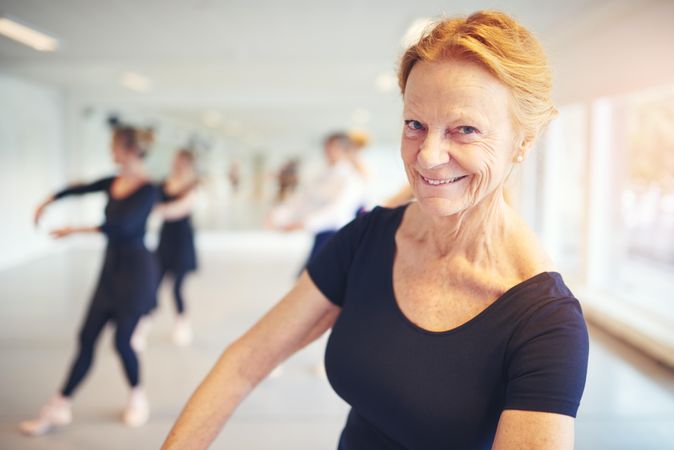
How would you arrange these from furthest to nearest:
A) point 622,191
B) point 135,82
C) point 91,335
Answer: point 135,82
point 622,191
point 91,335

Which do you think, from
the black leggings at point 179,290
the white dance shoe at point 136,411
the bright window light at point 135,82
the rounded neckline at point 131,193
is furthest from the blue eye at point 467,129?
the bright window light at point 135,82

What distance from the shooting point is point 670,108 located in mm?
4859

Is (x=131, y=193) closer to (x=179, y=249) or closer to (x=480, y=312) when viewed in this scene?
(x=179, y=249)

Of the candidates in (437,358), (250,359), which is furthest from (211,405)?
(437,358)

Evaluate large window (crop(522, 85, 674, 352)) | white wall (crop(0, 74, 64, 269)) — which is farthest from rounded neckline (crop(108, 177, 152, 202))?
white wall (crop(0, 74, 64, 269))

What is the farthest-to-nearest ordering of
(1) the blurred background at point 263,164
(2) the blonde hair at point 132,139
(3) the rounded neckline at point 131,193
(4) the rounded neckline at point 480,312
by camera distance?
1. (1) the blurred background at point 263,164
2. (2) the blonde hair at point 132,139
3. (3) the rounded neckline at point 131,193
4. (4) the rounded neckline at point 480,312

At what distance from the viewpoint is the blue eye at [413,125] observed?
2.69 ft

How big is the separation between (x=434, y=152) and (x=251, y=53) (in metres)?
6.59

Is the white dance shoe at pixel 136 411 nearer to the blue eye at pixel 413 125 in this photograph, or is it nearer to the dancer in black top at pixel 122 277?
the dancer in black top at pixel 122 277

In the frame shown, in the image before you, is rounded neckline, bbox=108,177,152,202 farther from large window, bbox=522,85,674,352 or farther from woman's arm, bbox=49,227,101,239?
large window, bbox=522,85,674,352

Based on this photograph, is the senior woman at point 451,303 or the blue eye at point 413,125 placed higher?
the blue eye at point 413,125

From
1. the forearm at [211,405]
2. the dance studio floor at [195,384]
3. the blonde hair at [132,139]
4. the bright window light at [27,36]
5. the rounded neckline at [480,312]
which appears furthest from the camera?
the bright window light at [27,36]

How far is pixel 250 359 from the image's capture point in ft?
3.27

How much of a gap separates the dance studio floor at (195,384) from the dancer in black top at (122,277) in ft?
0.41
